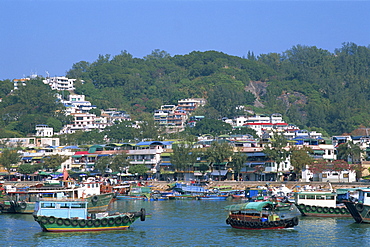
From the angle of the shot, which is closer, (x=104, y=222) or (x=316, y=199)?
(x=104, y=222)

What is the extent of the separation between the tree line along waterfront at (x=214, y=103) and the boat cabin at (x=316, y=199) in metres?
22.8

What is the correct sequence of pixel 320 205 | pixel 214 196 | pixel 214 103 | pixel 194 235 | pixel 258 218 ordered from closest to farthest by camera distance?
pixel 194 235, pixel 258 218, pixel 320 205, pixel 214 196, pixel 214 103

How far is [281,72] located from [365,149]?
106310 mm

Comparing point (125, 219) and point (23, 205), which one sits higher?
point (23, 205)

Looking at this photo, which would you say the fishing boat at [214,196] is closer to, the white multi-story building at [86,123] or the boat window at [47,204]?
the boat window at [47,204]

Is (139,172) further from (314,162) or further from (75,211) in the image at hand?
(75,211)

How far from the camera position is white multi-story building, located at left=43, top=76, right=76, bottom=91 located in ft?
525

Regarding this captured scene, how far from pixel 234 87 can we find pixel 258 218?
121688mm

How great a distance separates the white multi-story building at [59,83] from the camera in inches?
6299

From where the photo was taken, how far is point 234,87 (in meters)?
162

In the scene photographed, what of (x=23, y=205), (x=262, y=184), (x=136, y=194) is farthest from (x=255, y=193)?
(x=23, y=205)

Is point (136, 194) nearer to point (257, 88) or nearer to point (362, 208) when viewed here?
point (362, 208)

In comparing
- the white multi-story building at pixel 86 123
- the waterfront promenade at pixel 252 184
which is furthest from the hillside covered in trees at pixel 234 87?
the waterfront promenade at pixel 252 184

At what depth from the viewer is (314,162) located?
246 feet
